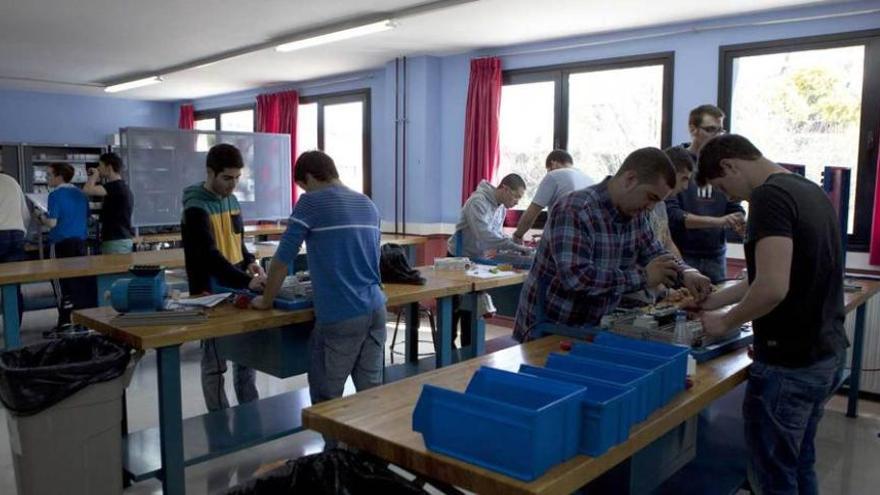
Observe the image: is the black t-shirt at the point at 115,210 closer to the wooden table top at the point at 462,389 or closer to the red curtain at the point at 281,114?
the red curtain at the point at 281,114

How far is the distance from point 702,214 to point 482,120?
2.92 m

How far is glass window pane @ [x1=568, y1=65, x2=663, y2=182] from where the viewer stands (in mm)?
5395

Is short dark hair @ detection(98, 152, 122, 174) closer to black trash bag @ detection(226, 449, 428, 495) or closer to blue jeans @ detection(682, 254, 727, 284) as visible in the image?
blue jeans @ detection(682, 254, 727, 284)

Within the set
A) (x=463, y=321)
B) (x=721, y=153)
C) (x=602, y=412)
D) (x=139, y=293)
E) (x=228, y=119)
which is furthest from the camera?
(x=228, y=119)

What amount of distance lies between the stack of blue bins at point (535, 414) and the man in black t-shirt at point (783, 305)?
51 cm

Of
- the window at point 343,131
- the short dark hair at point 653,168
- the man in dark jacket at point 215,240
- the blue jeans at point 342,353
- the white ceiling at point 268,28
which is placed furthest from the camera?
the window at point 343,131

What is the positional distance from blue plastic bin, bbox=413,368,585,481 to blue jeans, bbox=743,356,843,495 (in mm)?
869

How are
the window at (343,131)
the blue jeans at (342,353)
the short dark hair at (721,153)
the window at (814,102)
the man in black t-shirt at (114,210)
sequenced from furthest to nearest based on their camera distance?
the window at (343,131), the man in black t-shirt at (114,210), the window at (814,102), the blue jeans at (342,353), the short dark hair at (721,153)

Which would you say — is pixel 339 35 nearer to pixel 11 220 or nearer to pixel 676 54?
pixel 676 54

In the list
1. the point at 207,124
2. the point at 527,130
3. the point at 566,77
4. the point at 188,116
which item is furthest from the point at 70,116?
the point at 566,77

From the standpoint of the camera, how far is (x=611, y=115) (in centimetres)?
566

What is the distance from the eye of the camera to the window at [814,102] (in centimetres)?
442

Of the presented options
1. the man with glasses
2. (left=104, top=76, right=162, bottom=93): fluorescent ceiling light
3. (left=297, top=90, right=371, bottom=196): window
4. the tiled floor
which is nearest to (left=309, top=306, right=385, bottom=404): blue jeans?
the tiled floor

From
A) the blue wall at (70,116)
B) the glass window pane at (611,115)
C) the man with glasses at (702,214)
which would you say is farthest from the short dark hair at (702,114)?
the blue wall at (70,116)
